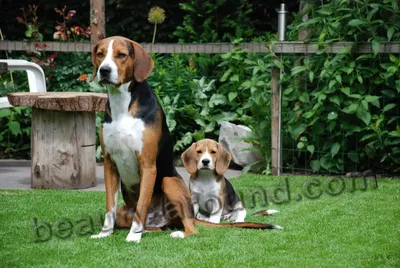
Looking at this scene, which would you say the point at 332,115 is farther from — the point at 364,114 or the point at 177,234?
the point at 177,234

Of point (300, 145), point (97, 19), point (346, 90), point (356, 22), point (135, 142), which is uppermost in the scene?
point (97, 19)

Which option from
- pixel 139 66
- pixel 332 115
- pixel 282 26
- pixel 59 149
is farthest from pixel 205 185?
pixel 282 26

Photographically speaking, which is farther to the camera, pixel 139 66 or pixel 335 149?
pixel 335 149

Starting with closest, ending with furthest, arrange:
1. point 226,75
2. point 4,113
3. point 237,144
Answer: point 237,144
point 226,75
point 4,113

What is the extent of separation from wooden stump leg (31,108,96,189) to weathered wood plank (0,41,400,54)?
86.9 inches

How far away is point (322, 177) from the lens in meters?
8.24

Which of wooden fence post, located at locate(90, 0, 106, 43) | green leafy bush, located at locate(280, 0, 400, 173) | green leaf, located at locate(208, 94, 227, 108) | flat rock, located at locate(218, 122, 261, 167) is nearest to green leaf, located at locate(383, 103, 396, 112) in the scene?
green leafy bush, located at locate(280, 0, 400, 173)

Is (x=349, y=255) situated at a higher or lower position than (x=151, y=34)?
lower

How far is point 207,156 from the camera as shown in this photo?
6121 mm

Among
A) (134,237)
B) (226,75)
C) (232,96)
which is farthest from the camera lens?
(226,75)

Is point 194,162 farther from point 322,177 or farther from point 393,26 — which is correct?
point 393,26

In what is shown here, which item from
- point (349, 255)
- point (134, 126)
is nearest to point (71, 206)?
point (134, 126)

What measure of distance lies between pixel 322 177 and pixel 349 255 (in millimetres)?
3484

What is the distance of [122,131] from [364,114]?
3433 millimetres
